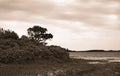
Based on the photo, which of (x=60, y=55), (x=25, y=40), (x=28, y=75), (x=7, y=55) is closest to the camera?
(x=28, y=75)

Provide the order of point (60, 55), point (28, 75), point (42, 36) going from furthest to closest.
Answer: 1. point (42, 36)
2. point (60, 55)
3. point (28, 75)

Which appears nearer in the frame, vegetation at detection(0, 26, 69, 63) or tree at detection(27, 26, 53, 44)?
vegetation at detection(0, 26, 69, 63)

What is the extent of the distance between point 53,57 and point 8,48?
20.3 ft

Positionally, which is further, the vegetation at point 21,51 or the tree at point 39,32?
the tree at point 39,32

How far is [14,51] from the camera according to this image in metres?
39.8

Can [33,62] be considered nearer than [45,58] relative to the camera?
Yes

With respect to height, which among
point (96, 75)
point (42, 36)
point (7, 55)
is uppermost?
point (42, 36)

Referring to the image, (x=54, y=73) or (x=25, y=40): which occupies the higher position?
(x=25, y=40)

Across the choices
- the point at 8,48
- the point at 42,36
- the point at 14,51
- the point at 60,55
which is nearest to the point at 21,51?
the point at 14,51

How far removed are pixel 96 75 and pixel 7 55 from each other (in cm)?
1323

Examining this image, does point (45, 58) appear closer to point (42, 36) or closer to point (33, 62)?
point (33, 62)

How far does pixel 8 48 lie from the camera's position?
4291cm

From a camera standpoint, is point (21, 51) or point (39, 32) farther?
point (39, 32)

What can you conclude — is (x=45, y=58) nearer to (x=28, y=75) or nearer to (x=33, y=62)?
(x=33, y=62)
